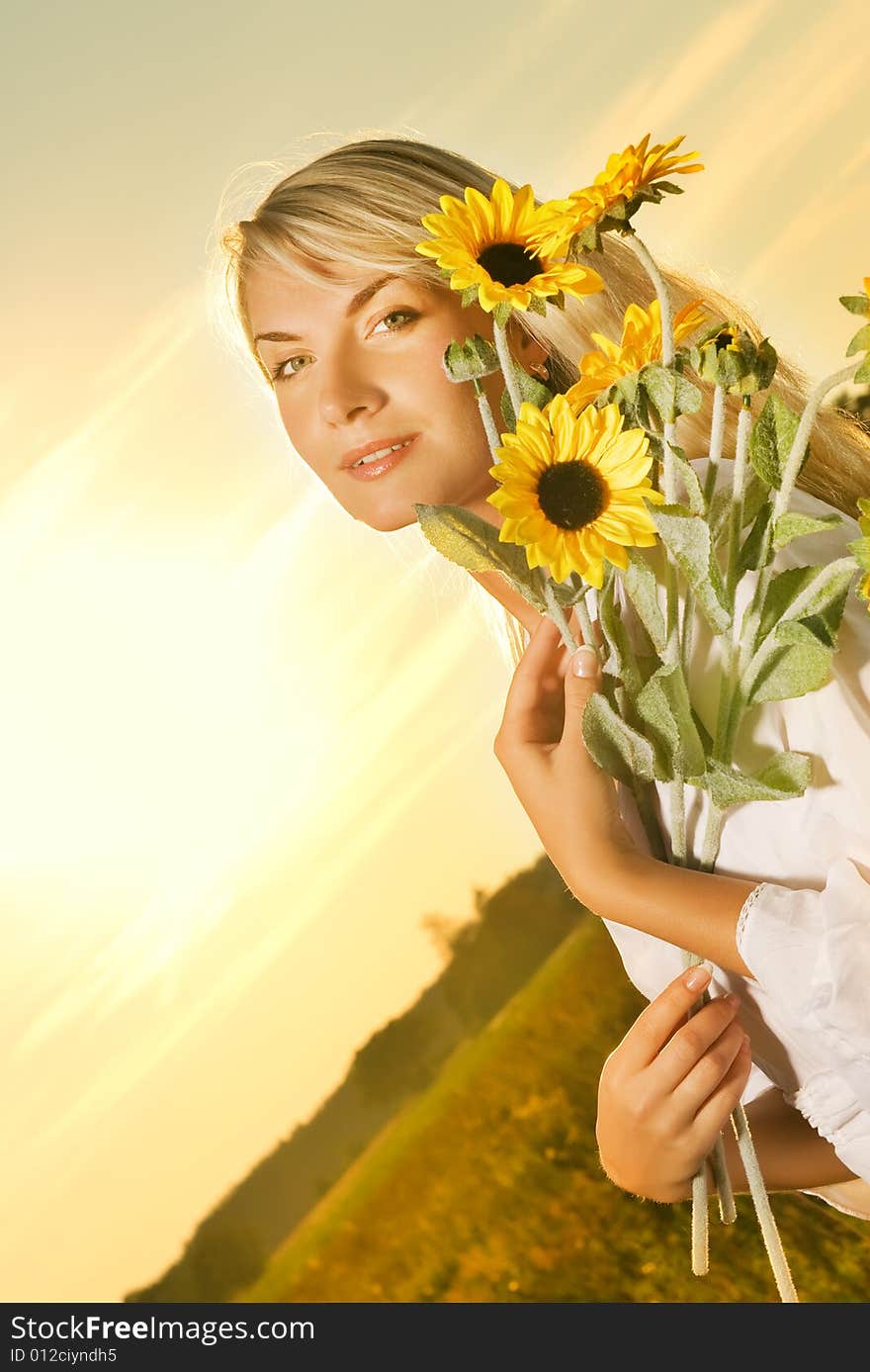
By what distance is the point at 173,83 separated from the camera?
1178mm

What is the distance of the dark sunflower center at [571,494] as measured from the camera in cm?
58

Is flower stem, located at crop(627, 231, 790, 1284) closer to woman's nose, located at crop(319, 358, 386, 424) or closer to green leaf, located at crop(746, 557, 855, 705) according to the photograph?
green leaf, located at crop(746, 557, 855, 705)

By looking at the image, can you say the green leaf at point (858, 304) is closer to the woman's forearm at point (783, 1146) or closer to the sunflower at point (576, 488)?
the sunflower at point (576, 488)

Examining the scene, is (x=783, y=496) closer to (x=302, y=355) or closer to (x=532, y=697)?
(x=532, y=697)

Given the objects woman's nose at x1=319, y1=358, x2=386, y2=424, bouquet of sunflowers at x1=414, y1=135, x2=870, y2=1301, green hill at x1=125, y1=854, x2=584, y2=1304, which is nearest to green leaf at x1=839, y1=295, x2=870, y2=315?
bouquet of sunflowers at x1=414, y1=135, x2=870, y2=1301

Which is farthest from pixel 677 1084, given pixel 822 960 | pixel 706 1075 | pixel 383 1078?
pixel 383 1078

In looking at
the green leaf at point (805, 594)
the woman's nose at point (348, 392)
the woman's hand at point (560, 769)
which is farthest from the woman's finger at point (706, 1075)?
the woman's nose at point (348, 392)

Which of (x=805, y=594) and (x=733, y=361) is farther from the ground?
(x=733, y=361)

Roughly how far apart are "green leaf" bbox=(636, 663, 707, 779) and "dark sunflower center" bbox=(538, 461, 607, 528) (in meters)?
0.09

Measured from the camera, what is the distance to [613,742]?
24.5 inches

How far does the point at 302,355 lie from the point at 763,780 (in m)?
0.41

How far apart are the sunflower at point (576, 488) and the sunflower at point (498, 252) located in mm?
61

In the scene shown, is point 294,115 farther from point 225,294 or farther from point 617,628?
point 617,628

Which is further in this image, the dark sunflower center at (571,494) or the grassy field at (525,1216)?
the grassy field at (525,1216)
